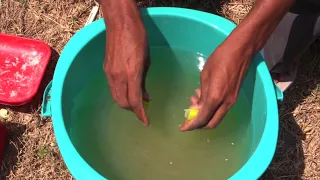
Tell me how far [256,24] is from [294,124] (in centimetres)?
57

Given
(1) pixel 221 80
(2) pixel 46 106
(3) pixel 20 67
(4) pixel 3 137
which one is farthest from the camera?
(3) pixel 20 67

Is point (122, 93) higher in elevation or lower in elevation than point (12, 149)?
higher

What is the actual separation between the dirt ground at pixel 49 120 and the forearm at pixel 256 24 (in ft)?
1.72

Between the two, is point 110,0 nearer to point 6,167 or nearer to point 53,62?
point 53,62

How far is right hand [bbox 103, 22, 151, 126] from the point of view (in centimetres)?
105

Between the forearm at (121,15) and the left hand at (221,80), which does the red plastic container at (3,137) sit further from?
the left hand at (221,80)

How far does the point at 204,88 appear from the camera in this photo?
107 cm

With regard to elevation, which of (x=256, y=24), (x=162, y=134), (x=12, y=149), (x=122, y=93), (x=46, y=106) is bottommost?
(x=12, y=149)

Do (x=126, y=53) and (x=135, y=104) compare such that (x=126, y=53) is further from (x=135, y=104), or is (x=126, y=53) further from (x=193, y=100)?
(x=193, y=100)

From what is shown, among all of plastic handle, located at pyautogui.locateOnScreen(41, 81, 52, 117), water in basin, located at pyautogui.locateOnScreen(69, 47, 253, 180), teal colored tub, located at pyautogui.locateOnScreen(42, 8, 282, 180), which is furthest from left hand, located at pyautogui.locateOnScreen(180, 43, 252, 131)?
plastic handle, located at pyautogui.locateOnScreen(41, 81, 52, 117)

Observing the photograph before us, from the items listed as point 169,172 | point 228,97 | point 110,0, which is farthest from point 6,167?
point 228,97

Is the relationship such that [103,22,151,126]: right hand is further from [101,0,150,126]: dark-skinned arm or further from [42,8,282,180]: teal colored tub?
[42,8,282,180]: teal colored tub

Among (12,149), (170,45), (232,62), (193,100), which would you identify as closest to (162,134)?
(193,100)

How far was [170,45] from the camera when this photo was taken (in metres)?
1.37
